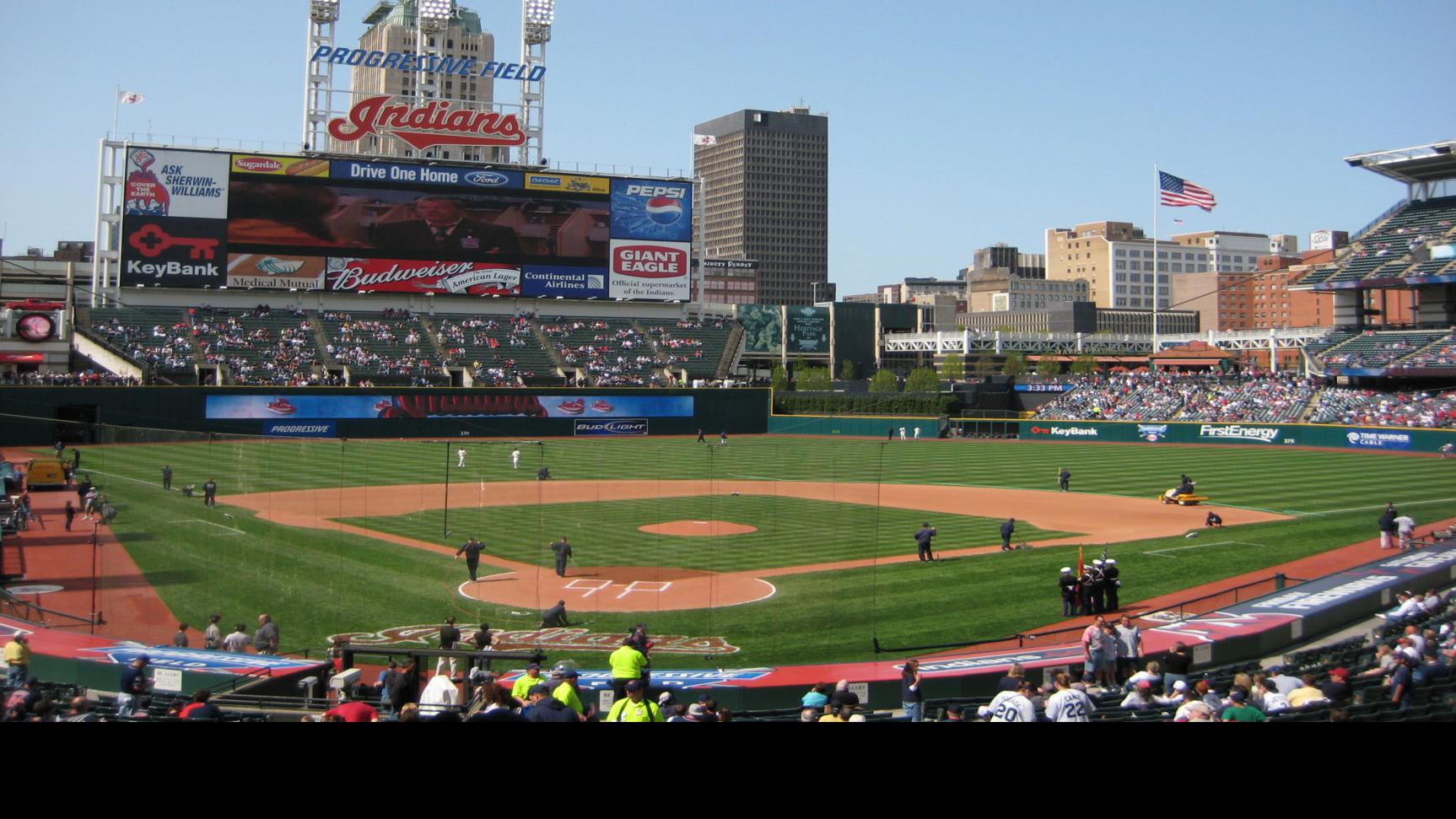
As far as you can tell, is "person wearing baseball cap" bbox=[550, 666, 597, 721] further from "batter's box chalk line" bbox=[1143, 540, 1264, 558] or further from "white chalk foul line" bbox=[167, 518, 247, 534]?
"batter's box chalk line" bbox=[1143, 540, 1264, 558]

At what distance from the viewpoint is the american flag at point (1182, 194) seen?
182 feet

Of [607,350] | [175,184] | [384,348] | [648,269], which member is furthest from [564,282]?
[175,184]

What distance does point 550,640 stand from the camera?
17.0m

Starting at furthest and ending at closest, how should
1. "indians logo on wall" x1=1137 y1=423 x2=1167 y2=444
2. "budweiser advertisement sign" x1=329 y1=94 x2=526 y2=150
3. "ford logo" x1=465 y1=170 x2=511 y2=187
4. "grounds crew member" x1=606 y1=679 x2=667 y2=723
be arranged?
1. "ford logo" x1=465 y1=170 x2=511 y2=187
2. "budweiser advertisement sign" x1=329 y1=94 x2=526 y2=150
3. "indians logo on wall" x1=1137 y1=423 x2=1167 y2=444
4. "grounds crew member" x1=606 y1=679 x2=667 y2=723

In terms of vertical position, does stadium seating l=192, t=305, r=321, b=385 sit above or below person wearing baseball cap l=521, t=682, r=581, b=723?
above

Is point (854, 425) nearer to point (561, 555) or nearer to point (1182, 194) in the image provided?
point (1182, 194)

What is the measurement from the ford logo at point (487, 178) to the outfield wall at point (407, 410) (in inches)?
529

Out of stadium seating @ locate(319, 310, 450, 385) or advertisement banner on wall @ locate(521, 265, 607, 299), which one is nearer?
stadium seating @ locate(319, 310, 450, 385)

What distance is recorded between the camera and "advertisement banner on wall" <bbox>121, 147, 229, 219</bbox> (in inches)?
2355

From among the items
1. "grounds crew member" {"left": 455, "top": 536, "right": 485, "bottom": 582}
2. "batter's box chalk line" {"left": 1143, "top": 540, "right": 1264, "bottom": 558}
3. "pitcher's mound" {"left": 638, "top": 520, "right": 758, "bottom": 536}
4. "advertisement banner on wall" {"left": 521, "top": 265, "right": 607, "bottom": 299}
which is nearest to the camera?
"grounds crew member" {"left": 455, "top": 536, "right": 485, "bottom": 582}

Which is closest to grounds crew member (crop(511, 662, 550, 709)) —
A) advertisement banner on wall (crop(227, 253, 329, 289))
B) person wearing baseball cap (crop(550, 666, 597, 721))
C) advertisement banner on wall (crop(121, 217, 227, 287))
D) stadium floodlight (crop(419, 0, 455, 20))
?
person wearing baseball cap (crop(550, 666, 597, 721))

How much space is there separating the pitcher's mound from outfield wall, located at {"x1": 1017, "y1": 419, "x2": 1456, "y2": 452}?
39.4 m

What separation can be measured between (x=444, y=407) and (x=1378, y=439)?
47084 millimetres

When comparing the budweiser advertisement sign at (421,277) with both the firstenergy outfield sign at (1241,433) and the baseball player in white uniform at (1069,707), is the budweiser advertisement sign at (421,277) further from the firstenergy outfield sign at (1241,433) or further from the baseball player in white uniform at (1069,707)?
the baseball player in white uniform at (1069,707)
